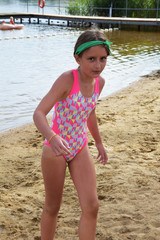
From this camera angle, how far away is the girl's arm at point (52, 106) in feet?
7.52

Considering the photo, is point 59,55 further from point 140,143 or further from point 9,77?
point 140,143

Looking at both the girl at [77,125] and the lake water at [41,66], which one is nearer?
the girl at [77,125]

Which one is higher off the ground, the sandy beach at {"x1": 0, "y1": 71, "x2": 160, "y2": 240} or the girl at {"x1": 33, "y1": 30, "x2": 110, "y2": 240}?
the girl at {"x1": 33, "y1": 30, "x2": 110, "y2": 240}

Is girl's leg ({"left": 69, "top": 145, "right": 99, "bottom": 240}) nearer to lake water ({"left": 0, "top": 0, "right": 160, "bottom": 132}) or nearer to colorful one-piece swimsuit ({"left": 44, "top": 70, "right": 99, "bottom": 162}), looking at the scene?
colorful one-piece swimsuit ({"left": 44, "top": 70, "right": 99, "bottom": 162})

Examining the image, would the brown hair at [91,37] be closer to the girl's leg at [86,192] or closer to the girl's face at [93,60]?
the girl's face at [93,60]

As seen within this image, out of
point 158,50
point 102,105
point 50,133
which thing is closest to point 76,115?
point 50,133

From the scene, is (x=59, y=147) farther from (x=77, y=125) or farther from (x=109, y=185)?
(x=109, y=185)

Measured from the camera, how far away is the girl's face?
2.52 metres

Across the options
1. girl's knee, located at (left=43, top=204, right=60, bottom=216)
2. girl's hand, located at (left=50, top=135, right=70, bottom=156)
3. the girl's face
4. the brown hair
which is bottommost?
girl's knee, located at (left=43, top=204, right=60, bottom=216)

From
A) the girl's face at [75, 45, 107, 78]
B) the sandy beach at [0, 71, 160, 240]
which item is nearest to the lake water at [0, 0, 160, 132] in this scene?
the sandy beach at [0, 71, 160, 240]

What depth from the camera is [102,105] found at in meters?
8.56

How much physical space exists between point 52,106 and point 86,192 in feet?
2.08

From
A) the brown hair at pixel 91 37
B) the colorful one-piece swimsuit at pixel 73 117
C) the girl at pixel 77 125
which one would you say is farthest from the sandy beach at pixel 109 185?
the brown hair at pixel 91 37

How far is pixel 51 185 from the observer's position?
2.66 meters
